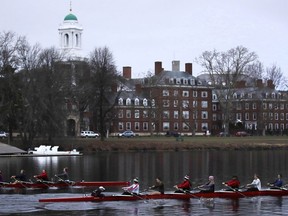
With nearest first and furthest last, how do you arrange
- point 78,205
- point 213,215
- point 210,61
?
point 213,215 < point 78,205 < point 210,61

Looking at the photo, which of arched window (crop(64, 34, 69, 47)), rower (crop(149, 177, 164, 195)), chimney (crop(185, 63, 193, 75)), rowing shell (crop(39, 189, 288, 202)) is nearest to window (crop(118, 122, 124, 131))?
arched window (crop(64, 34, 69, 47))

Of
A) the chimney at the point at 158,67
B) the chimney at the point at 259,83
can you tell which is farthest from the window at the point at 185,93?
the chimney at the point at 259,83

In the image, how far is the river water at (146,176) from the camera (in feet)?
123

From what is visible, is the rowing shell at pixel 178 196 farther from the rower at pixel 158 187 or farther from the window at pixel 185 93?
the window at pixel 185 93

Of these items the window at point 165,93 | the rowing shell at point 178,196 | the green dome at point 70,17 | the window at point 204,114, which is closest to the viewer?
the rowing shell at point 178,196

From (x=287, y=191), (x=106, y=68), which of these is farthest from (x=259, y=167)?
(x=106, y=68)

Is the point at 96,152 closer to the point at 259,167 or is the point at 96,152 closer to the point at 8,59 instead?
the point at 8,59

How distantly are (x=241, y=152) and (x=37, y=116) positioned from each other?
104 ft

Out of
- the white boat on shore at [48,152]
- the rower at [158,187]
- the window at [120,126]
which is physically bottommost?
the rower at [158,187]

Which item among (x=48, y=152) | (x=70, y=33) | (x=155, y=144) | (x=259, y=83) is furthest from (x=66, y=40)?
(x=48, y=152)

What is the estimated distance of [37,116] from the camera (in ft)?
295

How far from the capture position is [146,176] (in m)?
59.6

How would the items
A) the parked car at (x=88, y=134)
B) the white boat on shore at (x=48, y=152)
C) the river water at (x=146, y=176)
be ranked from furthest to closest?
the parked car at (x=88, y=134), the white boat on shore at (x=48, y=152), the river water at (x=146, y=176)

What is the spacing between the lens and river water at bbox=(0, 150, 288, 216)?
123 ft
